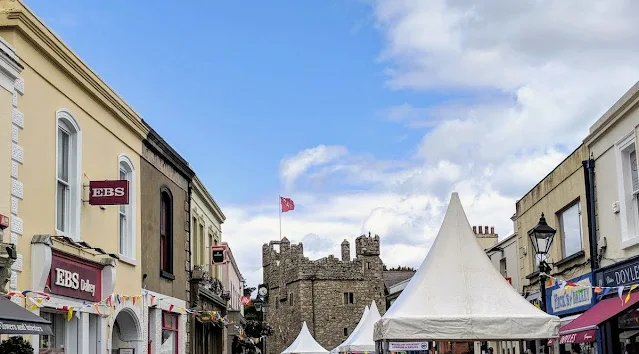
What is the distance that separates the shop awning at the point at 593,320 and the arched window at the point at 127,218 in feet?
26.1

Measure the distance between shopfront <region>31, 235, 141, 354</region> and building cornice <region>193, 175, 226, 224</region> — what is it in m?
7.19

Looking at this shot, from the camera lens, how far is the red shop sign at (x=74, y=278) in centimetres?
1276

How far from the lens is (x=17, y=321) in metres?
9.95

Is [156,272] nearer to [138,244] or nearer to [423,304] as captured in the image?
[138,244]

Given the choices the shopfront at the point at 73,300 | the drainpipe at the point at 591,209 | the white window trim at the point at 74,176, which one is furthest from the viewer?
the drainpipe at the point at 591,209

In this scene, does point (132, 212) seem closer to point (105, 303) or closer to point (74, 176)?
point (105, 303)

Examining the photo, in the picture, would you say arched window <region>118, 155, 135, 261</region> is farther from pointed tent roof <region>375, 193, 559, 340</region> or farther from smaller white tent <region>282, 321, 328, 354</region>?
smaller white tent <region>282, 321, 328, 354</region>

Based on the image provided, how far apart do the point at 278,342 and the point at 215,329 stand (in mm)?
43153

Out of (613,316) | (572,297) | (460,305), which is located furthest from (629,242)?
(460,305)

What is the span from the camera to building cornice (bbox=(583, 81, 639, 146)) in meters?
15.2

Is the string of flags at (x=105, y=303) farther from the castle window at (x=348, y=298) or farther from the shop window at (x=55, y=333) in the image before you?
the castle window at (x=348, y=298)

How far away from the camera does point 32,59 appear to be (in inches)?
494

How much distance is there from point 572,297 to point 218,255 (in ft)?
35.7

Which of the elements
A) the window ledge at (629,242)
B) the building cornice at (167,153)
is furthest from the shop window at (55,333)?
the window ledge at (629,242)
